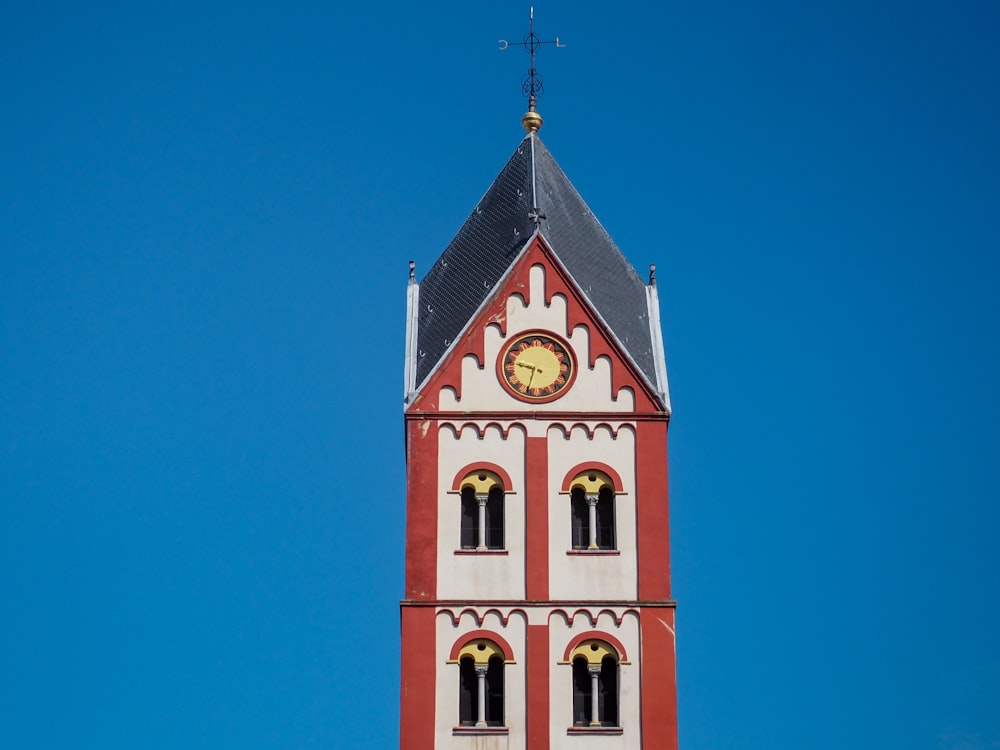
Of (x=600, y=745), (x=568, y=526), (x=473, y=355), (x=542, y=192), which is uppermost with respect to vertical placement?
(x=542, y=192)

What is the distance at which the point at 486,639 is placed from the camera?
61531mm

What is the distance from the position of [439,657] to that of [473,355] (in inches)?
311

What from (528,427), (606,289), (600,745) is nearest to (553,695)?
(600,745)

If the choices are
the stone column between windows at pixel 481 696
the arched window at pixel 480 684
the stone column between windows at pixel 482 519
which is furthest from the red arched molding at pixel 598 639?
the stone column between windows at pixel 482 519

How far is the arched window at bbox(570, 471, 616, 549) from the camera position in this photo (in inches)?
2472

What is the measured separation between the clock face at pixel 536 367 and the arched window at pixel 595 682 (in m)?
6.53

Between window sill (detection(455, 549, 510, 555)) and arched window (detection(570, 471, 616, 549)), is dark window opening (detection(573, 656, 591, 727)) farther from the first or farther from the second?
window sill (detection(455, 549, 510, 555))

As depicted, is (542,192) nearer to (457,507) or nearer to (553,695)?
(457,507)

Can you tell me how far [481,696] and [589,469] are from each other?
6.38 metres

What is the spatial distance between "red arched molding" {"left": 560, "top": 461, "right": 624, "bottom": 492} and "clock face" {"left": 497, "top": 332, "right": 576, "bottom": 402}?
1908mm

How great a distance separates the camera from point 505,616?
61.6 meters

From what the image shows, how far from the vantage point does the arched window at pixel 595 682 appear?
61.3m

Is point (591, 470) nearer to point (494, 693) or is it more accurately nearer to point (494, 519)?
point (494, 519)

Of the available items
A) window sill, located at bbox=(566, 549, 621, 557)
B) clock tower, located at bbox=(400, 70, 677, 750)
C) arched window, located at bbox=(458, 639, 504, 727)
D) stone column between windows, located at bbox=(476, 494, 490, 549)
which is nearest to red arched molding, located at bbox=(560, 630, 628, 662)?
clock tower, located at bbox=(400, 70, 677, 750)
